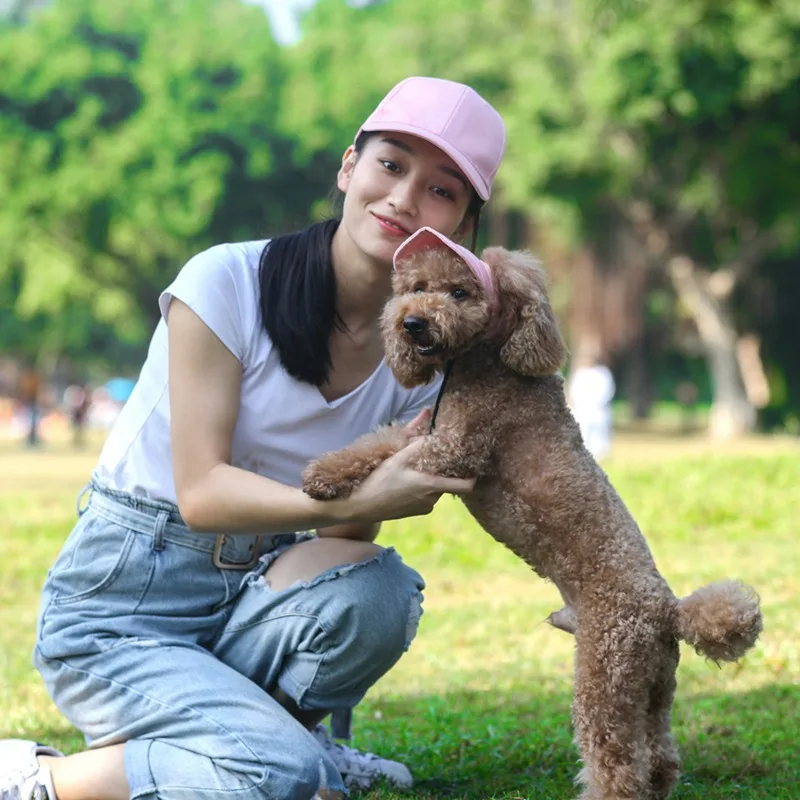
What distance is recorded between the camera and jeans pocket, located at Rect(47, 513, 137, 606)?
324cm

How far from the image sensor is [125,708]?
10.2ft

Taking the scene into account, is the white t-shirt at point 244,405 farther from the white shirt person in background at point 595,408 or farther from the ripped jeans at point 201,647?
the white shirt person in background at point 595,408

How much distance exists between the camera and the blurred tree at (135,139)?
3072 cm

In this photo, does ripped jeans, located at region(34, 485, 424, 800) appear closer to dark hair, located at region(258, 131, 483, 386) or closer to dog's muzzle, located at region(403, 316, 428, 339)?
dark hair, located at region(258, 131, 483, 386)

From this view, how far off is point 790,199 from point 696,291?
300 centimetres

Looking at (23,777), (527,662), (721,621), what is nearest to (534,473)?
(721,621)

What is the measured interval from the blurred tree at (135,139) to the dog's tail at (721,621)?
28.8m

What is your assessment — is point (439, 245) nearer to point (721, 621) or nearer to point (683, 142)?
point (721, 621)

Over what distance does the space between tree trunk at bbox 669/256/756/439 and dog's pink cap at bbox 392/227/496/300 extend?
80.0 ft

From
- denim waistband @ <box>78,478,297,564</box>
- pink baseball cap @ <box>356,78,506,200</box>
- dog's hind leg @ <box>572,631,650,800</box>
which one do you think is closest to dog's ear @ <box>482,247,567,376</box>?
pink baseball cap @ <box>356,78,506,200</box>

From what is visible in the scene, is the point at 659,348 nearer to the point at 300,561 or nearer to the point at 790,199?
the point at 790,199

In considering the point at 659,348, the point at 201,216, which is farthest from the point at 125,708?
the point at 659,348

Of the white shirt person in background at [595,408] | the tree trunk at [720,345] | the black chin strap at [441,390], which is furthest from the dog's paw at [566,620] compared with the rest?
the tree trunk at [720,345]

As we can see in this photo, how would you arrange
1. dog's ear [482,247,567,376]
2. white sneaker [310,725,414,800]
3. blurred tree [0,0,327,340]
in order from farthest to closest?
blurred tree [0,0,327,340] < white sneaker [310,725,414,800] < dog's ear [482,247,567,376]
